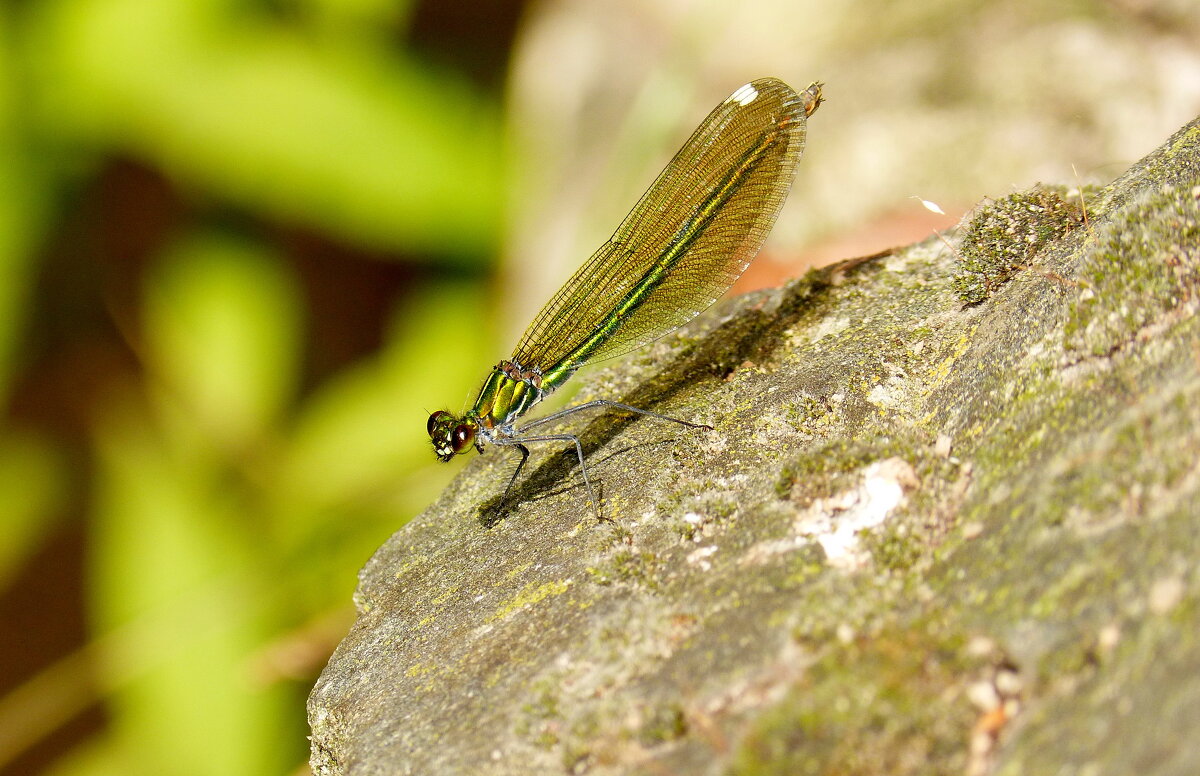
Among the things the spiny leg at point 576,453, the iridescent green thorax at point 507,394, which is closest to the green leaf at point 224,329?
the iridescent green thorax at point 507,394

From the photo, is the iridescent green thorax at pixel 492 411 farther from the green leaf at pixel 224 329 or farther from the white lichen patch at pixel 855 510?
the green leaf at pixel 224 329

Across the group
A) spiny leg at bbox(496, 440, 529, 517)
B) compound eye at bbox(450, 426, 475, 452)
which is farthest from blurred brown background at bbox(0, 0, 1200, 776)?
spiny leg at bbox(496, 440, 529, 517)

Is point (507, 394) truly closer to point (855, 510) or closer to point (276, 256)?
point (855, 510)

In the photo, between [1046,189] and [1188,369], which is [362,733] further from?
[1046,189]

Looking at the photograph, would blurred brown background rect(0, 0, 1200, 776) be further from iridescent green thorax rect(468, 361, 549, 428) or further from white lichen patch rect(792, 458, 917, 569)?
white lichen patch rect(792, 458, 917, 569)

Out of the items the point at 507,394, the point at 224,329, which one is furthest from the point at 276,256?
the point at 507,394
